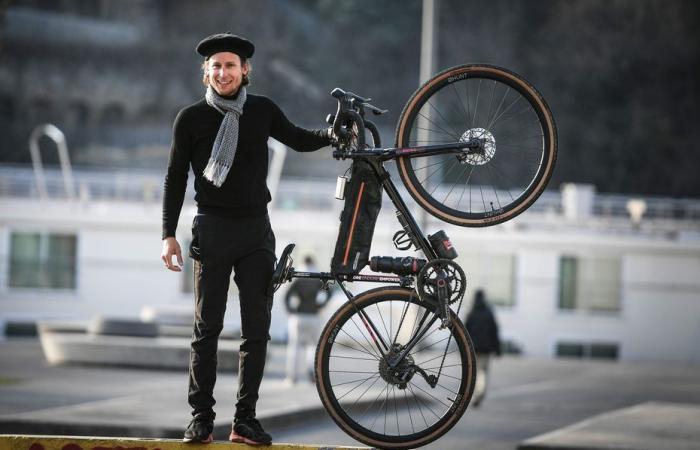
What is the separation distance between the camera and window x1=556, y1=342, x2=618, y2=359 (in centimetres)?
3847

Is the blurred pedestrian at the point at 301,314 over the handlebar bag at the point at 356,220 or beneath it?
beneath

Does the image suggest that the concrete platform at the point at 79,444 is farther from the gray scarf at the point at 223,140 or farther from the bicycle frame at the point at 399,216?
the gray scarf at the point at 223,140

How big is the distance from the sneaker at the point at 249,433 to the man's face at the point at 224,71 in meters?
1.57

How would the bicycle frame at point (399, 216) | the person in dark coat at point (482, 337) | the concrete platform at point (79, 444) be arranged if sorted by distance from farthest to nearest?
the person in dark coat at point (482, 337), the bicycle frame at point (399, 216), the concrete platform at point (79, 444)

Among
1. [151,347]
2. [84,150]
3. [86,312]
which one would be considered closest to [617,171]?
[84,150]

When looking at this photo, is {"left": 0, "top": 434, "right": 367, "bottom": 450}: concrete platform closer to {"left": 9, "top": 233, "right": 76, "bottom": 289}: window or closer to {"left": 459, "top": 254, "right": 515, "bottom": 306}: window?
{"left": 459, "top": 254, "right": 515, "bottom": 306}: window

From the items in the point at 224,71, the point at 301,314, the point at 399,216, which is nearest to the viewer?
the point at 224,71

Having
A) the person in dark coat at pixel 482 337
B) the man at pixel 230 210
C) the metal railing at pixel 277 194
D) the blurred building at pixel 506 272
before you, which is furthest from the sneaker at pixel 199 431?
the metal railing at pixel 277 194

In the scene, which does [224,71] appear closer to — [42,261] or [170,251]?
[170,251]

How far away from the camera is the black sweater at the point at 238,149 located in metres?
5.87

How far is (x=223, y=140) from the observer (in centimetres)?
571

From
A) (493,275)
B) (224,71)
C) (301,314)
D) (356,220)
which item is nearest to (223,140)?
(224,71)

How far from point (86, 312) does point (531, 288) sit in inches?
535

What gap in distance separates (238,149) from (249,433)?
4.40 ft
